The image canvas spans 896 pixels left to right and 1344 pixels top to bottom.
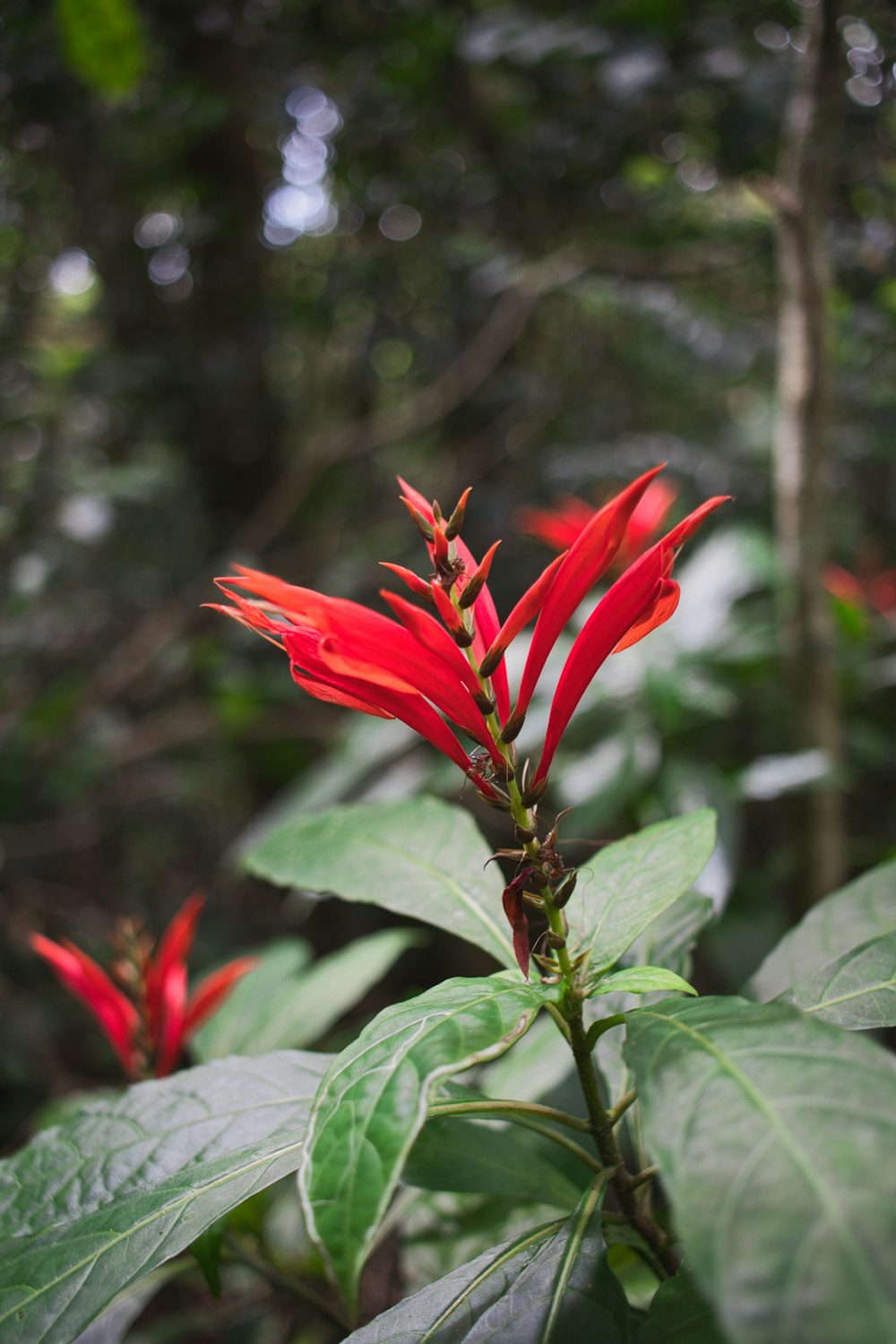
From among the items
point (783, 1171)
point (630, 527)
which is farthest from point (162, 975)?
point (630, 527)

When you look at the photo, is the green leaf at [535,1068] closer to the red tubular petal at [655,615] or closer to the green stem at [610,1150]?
the green stem at [610,1150]

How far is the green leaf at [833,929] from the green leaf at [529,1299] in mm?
254

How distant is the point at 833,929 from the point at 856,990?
183 mm

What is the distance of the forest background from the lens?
4.55 feet

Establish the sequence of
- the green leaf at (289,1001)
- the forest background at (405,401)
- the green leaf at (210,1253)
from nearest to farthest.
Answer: the green leaf at (210,1253), the green leaf at (289,1001), the forest background at (405,401)

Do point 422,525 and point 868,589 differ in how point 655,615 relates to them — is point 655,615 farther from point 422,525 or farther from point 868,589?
point 868,589

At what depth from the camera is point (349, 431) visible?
8.14 feet

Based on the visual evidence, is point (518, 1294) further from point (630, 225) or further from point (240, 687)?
point (630, 225)

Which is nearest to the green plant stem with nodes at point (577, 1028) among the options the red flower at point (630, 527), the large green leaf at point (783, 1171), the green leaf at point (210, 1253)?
the large green leaf at point (783, 1171)

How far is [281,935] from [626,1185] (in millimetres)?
2196

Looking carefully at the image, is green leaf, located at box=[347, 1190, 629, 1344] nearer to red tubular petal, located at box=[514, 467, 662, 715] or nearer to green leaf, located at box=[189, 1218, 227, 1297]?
green leaf, located at box=[189, 1218, 227, 1297]

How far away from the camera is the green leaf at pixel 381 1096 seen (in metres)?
0.35

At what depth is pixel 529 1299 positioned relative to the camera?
51 centimetres

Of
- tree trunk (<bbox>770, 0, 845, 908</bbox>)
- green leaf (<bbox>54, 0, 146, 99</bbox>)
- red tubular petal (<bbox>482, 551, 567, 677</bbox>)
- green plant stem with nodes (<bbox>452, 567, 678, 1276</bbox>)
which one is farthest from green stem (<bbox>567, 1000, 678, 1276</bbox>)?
green leaf (<bbox>54, 0, 146, 99</bbox>)
